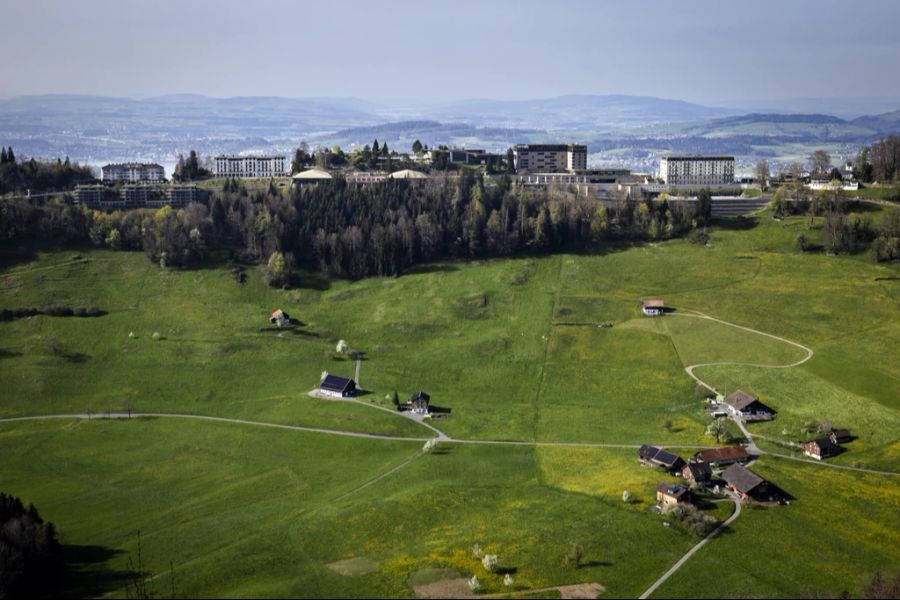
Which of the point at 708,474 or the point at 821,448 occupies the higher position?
the point at 821,448

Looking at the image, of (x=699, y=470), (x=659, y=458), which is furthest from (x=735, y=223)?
(x=699, y=470)

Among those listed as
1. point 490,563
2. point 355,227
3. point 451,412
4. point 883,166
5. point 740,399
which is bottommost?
point 490,563

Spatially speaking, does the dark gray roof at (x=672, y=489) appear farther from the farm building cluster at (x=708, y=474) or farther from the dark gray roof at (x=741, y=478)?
the dark gray roof at (x=741, y=478)

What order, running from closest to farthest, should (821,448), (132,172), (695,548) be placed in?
1. (695,548)
2. (821,448)
3. (132,172)

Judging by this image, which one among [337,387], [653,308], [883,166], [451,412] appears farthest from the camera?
[883,166]

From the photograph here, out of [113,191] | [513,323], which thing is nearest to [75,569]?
[513,323]

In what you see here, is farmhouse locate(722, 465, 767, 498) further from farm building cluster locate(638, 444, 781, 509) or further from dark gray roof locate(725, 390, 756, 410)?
dark gray roof locate(725, 390, 756, 410)

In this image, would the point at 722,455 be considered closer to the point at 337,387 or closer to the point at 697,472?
the point at 697,472

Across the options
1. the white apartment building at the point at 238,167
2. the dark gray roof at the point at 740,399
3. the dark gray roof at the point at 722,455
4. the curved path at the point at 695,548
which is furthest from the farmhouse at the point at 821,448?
the white apartment building at the point at 238,167
